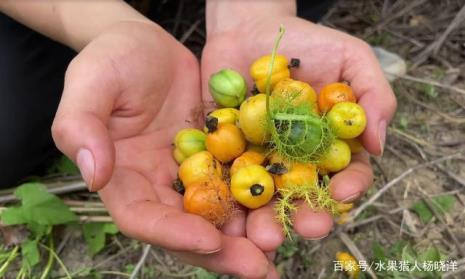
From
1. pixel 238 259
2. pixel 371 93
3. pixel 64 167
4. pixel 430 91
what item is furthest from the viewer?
pixel 430 91

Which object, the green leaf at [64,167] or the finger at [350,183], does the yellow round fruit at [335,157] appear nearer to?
the finger at [350,183]

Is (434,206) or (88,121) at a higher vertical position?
(88,121)

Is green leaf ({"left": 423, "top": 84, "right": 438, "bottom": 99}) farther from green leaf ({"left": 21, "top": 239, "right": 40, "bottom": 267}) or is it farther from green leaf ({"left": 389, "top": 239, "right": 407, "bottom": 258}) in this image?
green leaf ({"left": 21, "top": 239, "right": 40, "bottom": 267})

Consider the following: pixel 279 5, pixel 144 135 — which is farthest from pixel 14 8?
pixel 279 5

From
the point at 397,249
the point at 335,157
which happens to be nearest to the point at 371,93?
the point at 335,157

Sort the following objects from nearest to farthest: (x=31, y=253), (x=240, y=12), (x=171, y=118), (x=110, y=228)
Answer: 1. (x=171, y=118)
2. (x=31, y=253)
3. (x=110, y=228)
4. (x=240, y=12)

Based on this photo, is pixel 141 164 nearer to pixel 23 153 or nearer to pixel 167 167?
Answer: pixel 167 167

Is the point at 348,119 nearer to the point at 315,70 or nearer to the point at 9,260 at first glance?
the point at 315,70
